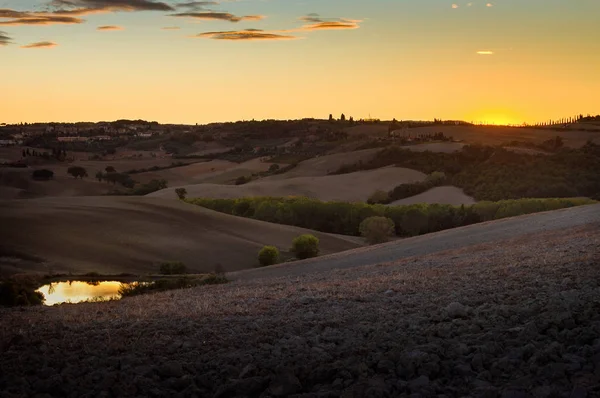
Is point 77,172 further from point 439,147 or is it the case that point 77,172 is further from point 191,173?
point 439,147

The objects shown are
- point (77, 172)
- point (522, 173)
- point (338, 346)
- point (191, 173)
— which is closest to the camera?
point (338, 346)

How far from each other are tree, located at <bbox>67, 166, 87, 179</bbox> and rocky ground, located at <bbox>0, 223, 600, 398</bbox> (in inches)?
4144

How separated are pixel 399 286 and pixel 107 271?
121ft

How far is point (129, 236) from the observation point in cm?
Answer: 6456

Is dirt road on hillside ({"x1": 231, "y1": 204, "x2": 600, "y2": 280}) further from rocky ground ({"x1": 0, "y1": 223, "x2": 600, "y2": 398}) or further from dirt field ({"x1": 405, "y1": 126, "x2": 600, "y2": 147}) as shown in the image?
dirt field ({"x1": 405, "y1": 126, "x2": 600, "y2": 147})

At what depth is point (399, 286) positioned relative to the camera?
17531 mm

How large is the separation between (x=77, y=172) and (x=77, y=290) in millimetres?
79689

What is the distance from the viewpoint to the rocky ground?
32.1 feet

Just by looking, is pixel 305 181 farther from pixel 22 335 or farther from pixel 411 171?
pixel 22 335

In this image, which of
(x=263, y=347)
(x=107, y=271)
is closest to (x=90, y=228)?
(x=107, y=271)

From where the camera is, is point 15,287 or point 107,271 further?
point 107,271

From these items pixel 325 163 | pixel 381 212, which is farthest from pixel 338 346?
pixel 325 163

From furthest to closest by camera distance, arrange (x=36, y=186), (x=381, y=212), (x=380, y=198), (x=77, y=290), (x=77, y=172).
→ 1. (x=77, y=172)
2. (x=380, y=198)
3. (x=36, y=186)
4. (x=381, y=212)
5. (x=77, y=290)

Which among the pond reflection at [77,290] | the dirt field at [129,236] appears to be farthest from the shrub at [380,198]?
the pond reflection at [77,290]
